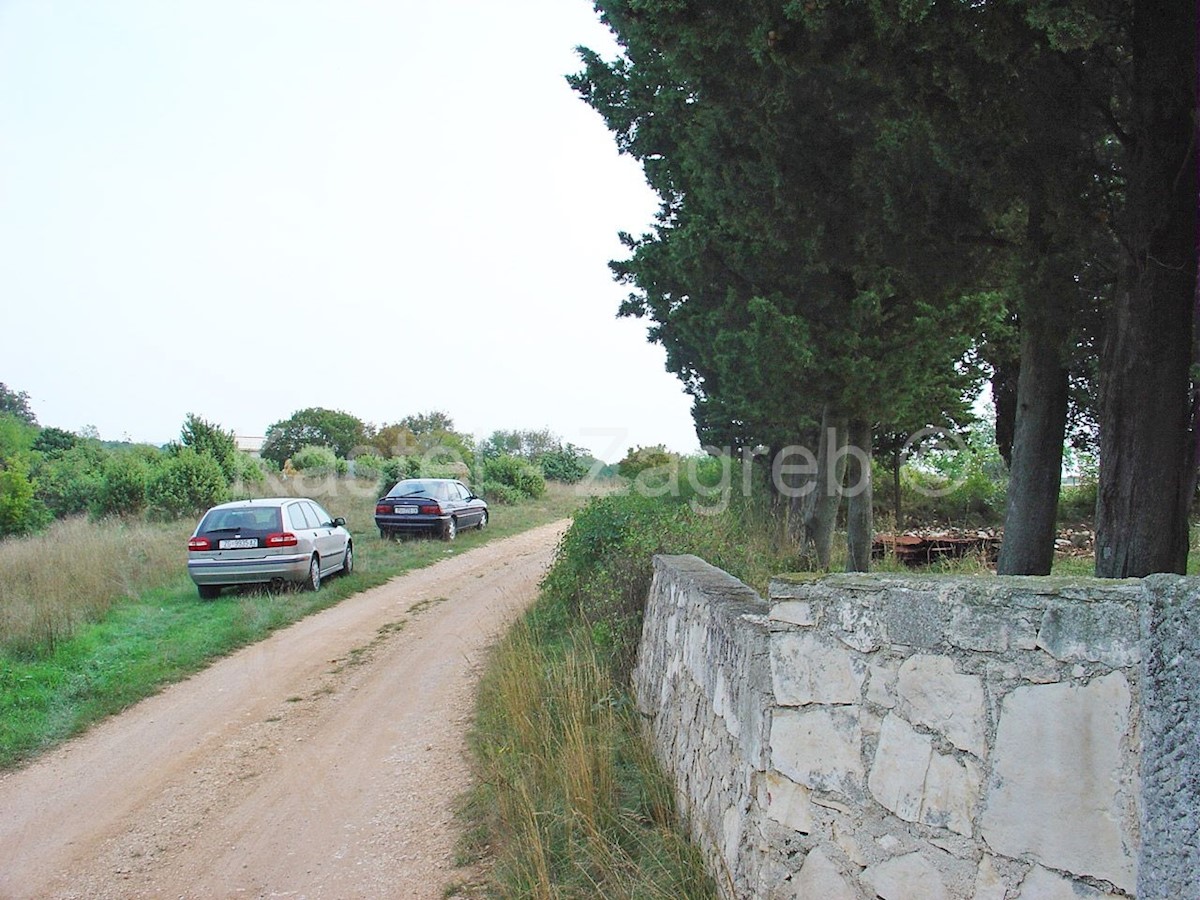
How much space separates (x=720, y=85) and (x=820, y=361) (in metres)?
4.23

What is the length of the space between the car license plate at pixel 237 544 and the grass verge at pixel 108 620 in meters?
0.73

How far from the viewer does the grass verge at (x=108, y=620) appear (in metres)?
7.85

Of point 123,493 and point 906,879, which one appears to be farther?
point 123,493

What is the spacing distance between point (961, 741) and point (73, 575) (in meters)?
13.8

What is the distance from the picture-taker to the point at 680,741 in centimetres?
480

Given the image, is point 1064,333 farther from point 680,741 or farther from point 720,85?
point 680,741

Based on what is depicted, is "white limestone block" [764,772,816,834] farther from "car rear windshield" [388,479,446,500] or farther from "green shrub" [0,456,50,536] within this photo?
"green shrub" [0,456,50,536]

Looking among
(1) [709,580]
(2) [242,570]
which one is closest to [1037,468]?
(1) [709,580]

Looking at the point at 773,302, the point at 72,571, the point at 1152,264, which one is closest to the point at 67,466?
the point at 72,571

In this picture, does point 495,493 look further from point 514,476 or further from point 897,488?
point 897,488

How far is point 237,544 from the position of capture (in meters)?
12.8

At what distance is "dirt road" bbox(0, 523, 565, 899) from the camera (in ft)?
15.8

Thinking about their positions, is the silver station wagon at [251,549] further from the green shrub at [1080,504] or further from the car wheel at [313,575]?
the green shrub at [1080,504]

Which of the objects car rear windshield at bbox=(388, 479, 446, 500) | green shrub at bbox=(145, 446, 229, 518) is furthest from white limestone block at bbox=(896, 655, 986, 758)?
green shrub at bbox=(145, 446, 229, 518)
